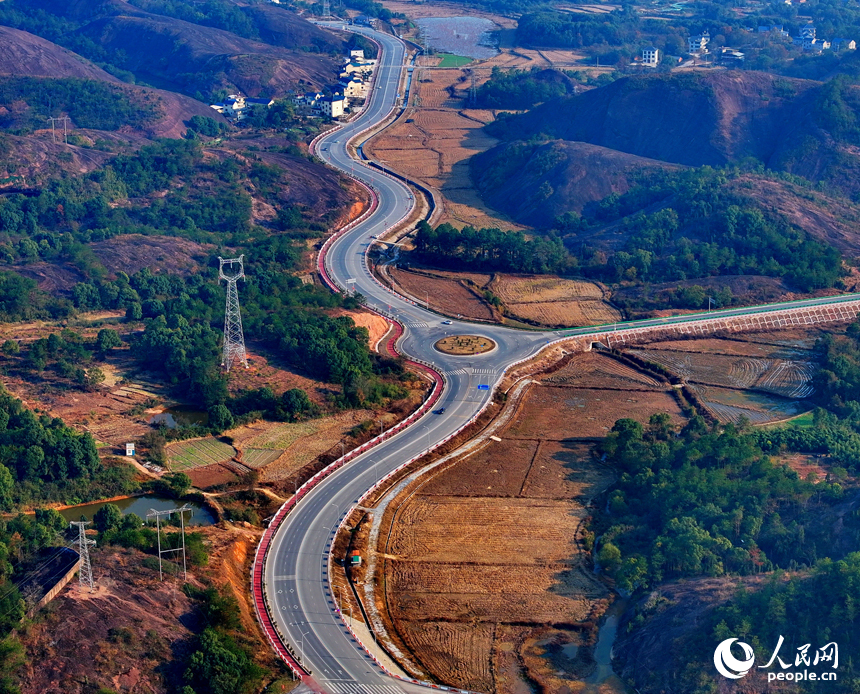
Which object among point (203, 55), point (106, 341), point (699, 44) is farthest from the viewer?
point (699, 44)

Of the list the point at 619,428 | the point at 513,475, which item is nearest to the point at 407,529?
the point at 513,475

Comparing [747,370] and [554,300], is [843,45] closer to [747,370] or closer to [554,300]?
[554,300]

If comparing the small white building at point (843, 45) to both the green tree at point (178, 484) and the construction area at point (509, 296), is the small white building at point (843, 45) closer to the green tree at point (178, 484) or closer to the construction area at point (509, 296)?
the construction area at point (509, 296)

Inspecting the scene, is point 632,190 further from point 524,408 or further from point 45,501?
point 45,501

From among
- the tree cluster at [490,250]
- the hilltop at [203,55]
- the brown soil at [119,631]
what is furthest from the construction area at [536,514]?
the hilltop at [203,55]

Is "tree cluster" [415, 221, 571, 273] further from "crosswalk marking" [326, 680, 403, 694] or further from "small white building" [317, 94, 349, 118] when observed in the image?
"crosswalk marking" [326, 680, 403, 694]

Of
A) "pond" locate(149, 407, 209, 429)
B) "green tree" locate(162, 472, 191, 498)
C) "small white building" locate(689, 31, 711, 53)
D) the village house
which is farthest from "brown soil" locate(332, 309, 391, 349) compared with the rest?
"small white building" locate(689, 31, 711, 53)

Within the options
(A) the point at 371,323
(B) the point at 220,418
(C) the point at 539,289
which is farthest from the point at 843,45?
(B) the point at 220,418
